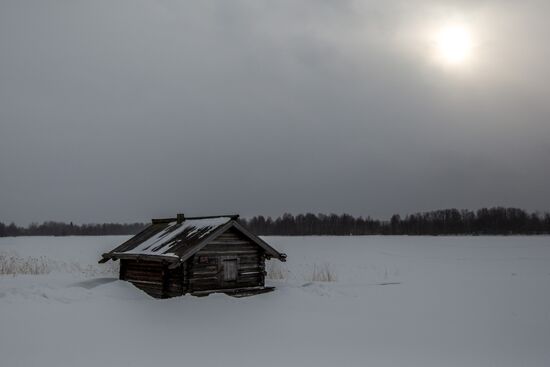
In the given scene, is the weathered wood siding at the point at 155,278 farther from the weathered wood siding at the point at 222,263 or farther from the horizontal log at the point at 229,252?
the horizontal log at the point at 229,252

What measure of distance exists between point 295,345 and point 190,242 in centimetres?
566

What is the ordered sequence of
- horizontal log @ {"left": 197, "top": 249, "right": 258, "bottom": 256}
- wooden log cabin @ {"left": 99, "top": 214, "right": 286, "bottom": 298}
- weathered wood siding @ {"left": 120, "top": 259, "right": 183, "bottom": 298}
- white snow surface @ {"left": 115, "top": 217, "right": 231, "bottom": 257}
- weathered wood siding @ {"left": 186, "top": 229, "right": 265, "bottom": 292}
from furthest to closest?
white snow surface @ {"left": 115, "top": 217, "right": 231, "bottom": 257}, horizontal log @ {"left": 197, "top": 249, "right": 258, "bottom": 256}, weathered wood siding @ {"left": 186, "top": 229, "right": 265, "bottom": 292}, weathered wood siding @ {"left": 120, "top": 259, "right": 183, "bottom": 298}, wooden log cabin @ {"left": 99, "top": 214, "right": 286, "bottom": 298}

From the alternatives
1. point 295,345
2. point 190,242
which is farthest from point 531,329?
point 190,242

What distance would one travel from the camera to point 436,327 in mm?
13438

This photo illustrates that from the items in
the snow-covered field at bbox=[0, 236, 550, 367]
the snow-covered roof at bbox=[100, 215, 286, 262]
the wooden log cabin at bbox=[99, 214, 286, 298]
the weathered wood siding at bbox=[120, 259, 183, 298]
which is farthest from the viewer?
the weathered wood siding at bbox=[120, 259, 183, 298]

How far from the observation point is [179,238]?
1590 centimetres

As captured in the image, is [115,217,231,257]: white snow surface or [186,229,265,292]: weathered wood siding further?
[115,217,231,257]: white snow surface

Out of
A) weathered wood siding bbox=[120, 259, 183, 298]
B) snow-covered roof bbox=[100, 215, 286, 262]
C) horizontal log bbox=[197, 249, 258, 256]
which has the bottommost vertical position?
weathered wood siding bbox=[120, 259, 183, 298]

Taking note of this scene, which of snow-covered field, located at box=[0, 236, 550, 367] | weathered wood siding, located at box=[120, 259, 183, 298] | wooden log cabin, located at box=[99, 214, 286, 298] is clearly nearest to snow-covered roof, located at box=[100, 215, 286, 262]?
wooden log cabin, located at box=[99, 214, 286, 298]

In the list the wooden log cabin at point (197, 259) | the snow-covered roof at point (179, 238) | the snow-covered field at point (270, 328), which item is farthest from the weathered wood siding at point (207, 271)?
the snow-covered field at point (270, 328)

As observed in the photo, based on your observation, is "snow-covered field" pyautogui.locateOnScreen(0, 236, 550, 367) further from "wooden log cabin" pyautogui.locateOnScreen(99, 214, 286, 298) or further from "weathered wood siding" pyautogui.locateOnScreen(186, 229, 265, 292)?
"weathered wood siding" pyautogui.locateOnScreen(186, 229, 265, 292)

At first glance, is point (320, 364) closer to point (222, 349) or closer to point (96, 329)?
point (222, 349)

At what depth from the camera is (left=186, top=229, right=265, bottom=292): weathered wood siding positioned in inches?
586

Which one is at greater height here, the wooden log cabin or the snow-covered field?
the wooden log cabin
